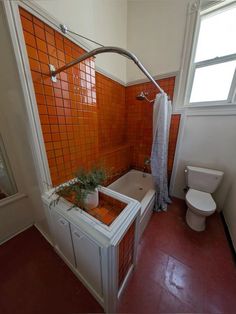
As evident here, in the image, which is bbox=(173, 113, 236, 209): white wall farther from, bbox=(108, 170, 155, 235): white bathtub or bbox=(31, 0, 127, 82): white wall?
bbox=(31, 0, 127, 82): white wall

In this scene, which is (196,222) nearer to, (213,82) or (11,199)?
(213,82)

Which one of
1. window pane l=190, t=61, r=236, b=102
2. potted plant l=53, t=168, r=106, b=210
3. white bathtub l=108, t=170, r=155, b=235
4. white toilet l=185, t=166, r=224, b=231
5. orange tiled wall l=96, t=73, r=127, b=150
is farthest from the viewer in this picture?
white bathtub l=108, t=170, r=155, b=235

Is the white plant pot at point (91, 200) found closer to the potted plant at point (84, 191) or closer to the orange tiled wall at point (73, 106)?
the potted plant at point (84, 191)

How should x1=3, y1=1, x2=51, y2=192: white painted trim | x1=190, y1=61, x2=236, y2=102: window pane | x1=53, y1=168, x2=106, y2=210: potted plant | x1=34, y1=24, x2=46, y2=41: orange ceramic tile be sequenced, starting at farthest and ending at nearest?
x1=190, y1=61, x2=236, y2=102: window pane, x1=53, y1=168, x2=106, y2=210: potted plant, x1=34, y1=24, x2=46, y2=41: orange ceramic tile, x1=3, y1=1, x2=51, y2=192: white painted trim

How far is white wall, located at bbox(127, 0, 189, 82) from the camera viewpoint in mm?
1551

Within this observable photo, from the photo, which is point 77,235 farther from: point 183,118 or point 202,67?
point 202,67

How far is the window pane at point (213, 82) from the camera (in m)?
1.48

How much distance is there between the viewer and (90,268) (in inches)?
32.7

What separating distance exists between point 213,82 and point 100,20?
1.67 meters

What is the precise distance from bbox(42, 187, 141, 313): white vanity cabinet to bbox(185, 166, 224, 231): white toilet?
0.89m

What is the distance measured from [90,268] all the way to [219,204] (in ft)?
6.27

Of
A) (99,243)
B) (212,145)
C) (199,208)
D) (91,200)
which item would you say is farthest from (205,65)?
(99,243)

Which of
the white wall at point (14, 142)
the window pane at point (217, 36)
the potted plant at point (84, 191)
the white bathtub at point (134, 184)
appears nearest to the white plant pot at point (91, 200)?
the potted plant at point (84, 191)

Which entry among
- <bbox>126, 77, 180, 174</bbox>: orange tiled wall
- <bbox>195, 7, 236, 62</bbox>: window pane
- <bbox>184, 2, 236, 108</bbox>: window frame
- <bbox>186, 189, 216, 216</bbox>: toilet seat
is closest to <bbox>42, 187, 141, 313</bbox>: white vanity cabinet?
<bbox>186, 189, 216, 216</bbox>: toilet seat
